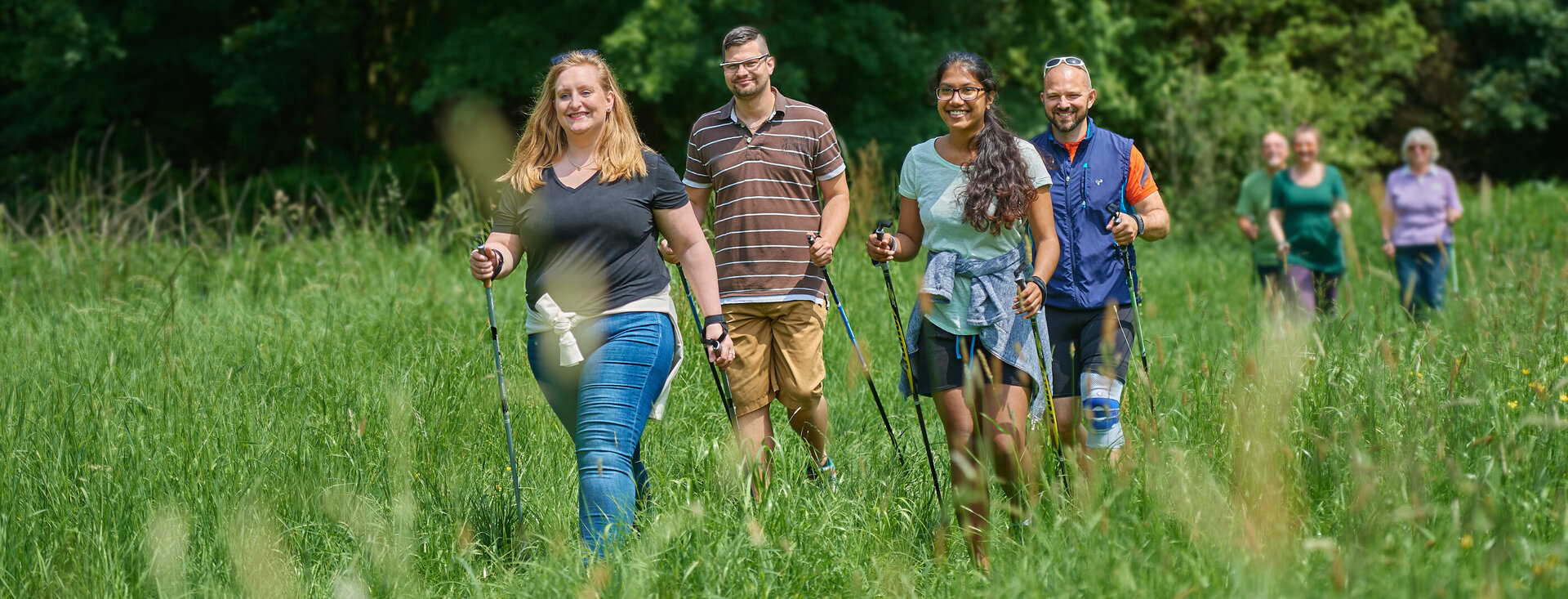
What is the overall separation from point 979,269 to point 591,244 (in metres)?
1.19

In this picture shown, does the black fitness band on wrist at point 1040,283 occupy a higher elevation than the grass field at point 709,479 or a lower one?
higher

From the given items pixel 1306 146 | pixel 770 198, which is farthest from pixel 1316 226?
pixel 770 198

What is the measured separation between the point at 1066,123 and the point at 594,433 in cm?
189

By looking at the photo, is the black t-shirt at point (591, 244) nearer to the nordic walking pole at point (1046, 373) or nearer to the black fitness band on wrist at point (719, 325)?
the black fitness band on wrist at point (719, 325)

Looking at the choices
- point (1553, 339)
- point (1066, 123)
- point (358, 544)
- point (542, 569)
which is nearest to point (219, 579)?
point (358, 544)

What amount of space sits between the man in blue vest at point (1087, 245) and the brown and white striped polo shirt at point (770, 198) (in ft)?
2.68

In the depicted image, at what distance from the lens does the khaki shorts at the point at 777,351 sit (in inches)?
177

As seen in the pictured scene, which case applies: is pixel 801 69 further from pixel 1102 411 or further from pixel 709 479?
pixel 1102 411

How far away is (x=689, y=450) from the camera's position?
4.73 m

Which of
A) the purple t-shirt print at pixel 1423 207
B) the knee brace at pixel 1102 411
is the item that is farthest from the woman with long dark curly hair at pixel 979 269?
the purple t-shirt print at pixel 1423 207

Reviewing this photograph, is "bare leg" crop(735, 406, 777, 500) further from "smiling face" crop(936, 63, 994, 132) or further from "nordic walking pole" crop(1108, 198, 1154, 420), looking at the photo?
"nordic walking pole" crop(1108, 198, 1154, 420)

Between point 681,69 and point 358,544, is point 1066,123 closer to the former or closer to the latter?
point 358,544

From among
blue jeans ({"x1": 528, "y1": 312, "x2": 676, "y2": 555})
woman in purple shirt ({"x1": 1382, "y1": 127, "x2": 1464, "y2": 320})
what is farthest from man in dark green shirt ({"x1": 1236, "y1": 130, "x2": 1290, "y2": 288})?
blue jeans ({"x1": 528, "y1": 312, "x2": 676, "y2": 555})

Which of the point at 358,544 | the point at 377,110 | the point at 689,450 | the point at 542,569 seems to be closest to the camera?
the point at 542,569
